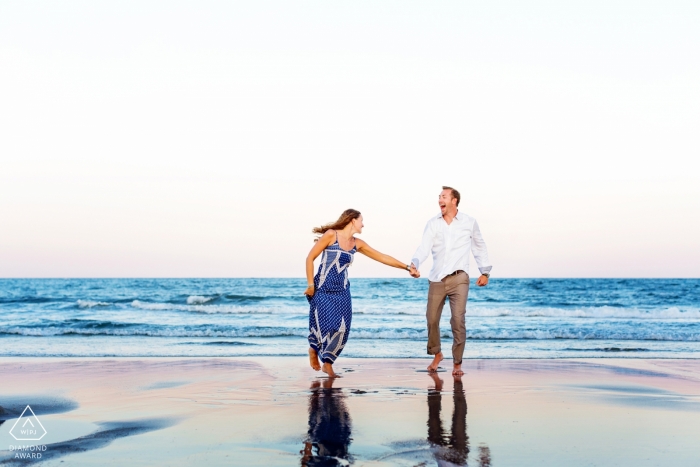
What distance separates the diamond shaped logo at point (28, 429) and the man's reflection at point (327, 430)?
6.29 ft

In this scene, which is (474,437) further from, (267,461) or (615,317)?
(615,317)

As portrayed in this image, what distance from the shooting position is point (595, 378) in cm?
757

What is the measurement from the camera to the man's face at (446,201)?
747 centimetres

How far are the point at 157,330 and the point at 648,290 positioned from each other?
3670 cm

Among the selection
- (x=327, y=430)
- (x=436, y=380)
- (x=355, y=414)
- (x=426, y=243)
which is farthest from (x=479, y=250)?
(x=327, y=430)

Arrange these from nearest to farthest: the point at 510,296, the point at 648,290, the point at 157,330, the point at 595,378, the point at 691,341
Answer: the point at 595,378 → the point at 691,341 → the point at 157,330 → the point at 510,296 → the point at 648,290

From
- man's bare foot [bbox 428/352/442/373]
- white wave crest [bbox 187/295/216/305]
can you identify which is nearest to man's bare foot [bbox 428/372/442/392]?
man's bare foot [bbox 428/352/442/373]

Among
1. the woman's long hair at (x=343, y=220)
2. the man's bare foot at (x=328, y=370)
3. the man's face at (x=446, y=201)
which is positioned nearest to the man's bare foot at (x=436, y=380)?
the man's bare foot at (x=328, y=370)

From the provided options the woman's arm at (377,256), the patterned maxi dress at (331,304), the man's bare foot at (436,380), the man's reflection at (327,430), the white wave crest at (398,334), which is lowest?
the white wave crest at (398,334)

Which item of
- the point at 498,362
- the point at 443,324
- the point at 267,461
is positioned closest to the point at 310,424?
the point at 267,461

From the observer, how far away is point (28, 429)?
4.75 meters

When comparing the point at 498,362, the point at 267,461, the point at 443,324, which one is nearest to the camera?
the point at 267,461

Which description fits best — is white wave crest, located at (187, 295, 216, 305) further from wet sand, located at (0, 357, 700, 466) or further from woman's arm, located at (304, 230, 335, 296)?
woman's arm, located at (304, 230, 335, 296)

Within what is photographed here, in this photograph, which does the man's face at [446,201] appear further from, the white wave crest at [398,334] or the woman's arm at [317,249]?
the white wave crest at [398,334]
